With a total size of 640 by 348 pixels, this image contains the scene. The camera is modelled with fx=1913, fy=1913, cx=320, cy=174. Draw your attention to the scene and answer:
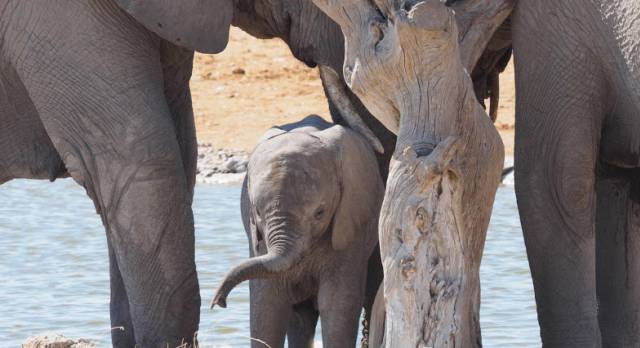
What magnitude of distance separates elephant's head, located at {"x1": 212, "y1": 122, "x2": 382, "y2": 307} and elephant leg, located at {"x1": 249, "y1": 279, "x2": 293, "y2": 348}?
143mm

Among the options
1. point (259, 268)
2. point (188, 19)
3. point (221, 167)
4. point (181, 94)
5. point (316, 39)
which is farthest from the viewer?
point (221, 167)

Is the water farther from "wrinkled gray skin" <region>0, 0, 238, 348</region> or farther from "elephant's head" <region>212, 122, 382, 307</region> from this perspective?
"elephant's head" <region>212, 122, 382, 307</region>

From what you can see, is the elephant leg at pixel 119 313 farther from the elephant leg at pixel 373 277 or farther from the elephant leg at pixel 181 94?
the elephant leg at pixel 373 277

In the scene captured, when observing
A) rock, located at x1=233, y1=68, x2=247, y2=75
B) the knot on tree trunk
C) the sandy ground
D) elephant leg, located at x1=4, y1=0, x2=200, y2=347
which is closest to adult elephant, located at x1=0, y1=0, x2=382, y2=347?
elephant leg, located at x1=4, y1=0, x2=200, y2=347

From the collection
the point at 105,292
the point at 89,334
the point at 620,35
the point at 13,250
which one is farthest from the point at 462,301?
the point at 13,250

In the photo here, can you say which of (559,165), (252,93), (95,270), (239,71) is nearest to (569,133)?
(559,165)

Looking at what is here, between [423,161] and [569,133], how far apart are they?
0.98 m

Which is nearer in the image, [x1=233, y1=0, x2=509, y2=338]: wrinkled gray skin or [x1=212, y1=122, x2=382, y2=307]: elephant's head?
[x1=212, y1=122, x2=382, y2=307]: elephant's head

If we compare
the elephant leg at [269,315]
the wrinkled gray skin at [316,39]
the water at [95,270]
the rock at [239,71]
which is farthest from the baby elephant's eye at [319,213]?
the rock at [239,71]

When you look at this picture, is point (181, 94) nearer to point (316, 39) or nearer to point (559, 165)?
point (316, 39)

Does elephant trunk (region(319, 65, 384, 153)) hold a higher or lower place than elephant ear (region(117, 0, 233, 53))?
lower

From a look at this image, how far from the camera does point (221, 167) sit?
50.9 feet

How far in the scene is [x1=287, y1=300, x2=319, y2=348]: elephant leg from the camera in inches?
272

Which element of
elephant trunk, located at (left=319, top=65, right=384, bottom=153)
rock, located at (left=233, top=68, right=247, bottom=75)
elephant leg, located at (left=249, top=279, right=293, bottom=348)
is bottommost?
elephant leg, located at (left=249, top=279, right=293, bottom=348)
